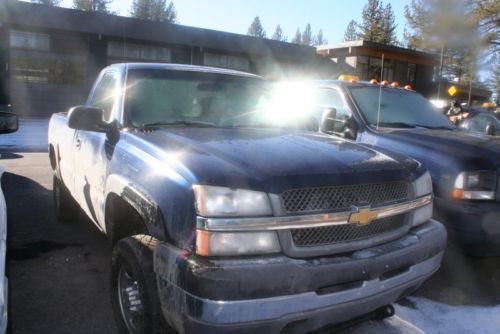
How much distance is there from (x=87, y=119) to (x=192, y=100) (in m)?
0.83

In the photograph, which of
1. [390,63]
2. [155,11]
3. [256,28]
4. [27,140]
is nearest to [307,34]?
[256,28]

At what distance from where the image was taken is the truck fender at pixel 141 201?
239cm

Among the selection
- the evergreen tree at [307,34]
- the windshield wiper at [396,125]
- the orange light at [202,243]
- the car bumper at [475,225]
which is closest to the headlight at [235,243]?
the orange light at [202,243]

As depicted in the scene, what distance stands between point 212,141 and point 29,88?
21621 mm

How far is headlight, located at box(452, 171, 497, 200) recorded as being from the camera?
12.7 feet

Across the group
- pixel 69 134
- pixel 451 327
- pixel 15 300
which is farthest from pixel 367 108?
pixel 15 300

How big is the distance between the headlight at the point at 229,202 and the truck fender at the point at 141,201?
1.02ft

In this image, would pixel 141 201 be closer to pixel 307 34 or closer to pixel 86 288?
pixel 86 288

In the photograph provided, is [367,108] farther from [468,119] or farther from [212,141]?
[468,119]

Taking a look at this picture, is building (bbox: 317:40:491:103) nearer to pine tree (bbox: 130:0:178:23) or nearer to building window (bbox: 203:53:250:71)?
building window (bbox: 203:53:250:71)

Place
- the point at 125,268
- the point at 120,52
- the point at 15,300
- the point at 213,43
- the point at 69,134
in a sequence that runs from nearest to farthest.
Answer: the point at 125,268 → the point at 15,300 → the point at 69,134 → the point at 120,52 → the point at 213,43

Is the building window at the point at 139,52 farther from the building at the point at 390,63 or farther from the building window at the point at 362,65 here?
the building window at the point at 362,65

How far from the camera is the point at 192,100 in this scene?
3605 mm

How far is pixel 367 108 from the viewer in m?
5.20
